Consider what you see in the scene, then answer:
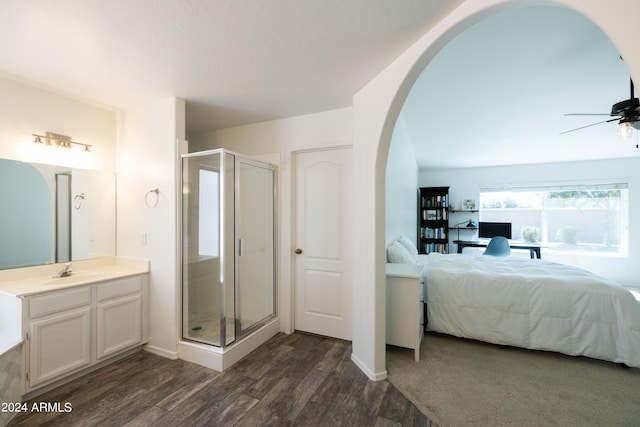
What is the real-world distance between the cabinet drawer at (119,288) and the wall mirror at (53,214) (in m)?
0.59

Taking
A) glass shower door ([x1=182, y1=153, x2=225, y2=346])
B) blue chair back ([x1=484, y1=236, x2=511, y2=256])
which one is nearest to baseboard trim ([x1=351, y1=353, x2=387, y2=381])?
glass shower door ([x1=182, y1=153, x2=225, y2=346])

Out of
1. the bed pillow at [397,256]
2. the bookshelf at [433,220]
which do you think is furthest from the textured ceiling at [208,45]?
the bookshelf at [433,220]

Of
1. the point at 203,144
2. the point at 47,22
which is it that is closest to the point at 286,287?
the point at 203,144

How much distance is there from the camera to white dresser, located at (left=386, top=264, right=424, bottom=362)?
2500 millimetres

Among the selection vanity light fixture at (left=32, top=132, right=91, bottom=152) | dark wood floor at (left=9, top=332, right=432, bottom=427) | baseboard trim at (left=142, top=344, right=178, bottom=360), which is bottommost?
dark wood floor at (left=9, top=332, right=432, bottom=427)

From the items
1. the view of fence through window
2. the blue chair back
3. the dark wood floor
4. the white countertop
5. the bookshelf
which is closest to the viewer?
the dark wood floor

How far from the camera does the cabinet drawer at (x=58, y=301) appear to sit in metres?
1.99

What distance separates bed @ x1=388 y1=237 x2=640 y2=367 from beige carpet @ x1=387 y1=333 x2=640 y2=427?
0.15 meters

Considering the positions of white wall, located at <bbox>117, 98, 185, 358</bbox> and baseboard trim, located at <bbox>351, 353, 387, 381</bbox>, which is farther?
white wall, located at <bbox>117, 98, 185, 358</bbox>

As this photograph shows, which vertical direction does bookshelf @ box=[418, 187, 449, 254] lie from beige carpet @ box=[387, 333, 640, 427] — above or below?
above

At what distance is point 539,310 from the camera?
8.84 feet

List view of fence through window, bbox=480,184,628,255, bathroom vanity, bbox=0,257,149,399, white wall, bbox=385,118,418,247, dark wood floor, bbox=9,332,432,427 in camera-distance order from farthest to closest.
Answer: view of fence through window, bbox=480,184,628,255
white wall, bbox=385,118,418,247
bathroom vanity, bbox=0,257,149,399
dark wood floor, bbox=9,332,432,427

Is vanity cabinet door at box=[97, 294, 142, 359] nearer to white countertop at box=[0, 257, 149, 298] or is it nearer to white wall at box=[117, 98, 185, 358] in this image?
white wall at box=[117, 98, 185, 358]

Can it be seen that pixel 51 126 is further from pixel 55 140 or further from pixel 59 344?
pixel 59 344
